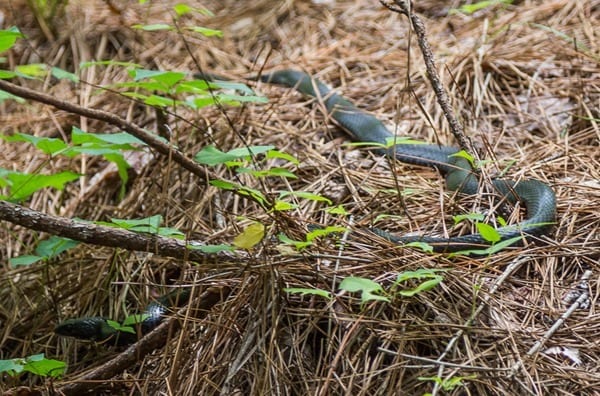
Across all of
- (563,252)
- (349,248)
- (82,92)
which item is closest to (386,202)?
(349,248)

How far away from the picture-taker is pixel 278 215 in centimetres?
246

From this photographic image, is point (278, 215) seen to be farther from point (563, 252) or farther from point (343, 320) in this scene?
point (563, 252)

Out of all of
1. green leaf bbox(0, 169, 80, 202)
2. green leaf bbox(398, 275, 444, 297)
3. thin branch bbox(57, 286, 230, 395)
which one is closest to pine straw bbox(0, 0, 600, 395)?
thin branch bbox(57, 286, 230, 395)

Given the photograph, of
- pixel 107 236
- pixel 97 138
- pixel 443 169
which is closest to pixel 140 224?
pixel 107 236

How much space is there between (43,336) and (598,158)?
97.3 inches

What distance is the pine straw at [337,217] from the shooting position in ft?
7.32

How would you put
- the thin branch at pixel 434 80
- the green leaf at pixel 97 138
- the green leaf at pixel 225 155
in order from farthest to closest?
the thin branch at pixel 434 80, the green leaf at pixel 97 138, the green leaf at pixel 225 155

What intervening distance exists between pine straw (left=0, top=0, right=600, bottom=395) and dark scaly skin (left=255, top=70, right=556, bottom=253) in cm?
7

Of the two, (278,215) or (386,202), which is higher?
(278,215)

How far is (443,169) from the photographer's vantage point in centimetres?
346

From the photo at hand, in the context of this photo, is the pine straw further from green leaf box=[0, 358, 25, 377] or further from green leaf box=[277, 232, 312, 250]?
green leaf box=[0, 358, 25, 377]

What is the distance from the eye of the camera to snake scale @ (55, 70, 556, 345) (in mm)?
2684

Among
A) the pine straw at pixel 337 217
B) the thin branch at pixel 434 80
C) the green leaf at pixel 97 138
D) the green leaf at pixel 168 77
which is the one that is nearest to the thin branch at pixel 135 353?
the pine straw at pixel 337 217

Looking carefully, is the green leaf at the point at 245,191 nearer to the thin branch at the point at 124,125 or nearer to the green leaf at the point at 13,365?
the thin branch at the point at 124,125
